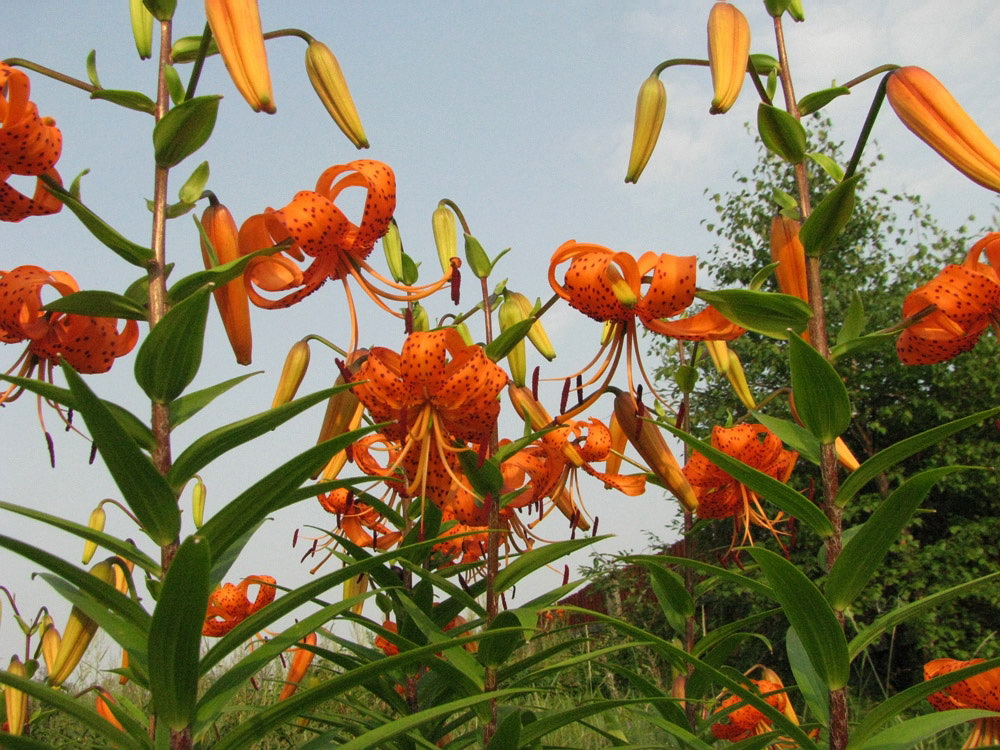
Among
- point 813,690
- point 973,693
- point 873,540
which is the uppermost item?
point 873,540

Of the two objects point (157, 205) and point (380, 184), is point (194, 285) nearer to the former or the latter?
point (157, 205)

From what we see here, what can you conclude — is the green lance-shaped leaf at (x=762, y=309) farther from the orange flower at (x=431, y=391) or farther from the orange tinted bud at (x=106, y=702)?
the orange tinted bud at (x=106, y=702)

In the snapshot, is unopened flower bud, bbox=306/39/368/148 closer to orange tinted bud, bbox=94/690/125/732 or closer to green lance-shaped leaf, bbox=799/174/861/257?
green lance-shaped leaf, bbox=799/174/861/257

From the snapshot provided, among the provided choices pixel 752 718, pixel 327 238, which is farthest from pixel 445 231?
pixel 752 718

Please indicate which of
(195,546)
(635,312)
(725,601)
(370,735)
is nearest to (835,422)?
(635,312)

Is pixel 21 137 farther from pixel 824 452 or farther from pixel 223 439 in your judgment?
pixel 824 452

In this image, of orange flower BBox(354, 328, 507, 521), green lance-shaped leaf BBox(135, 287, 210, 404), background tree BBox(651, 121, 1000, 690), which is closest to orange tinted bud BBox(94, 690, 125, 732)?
green lance-shaped leaf BBox(135, 287, 210, 404)

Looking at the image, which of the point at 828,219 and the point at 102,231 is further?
the point at 828,219

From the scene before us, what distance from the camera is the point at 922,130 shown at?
3.92 feet

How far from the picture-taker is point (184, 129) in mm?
974

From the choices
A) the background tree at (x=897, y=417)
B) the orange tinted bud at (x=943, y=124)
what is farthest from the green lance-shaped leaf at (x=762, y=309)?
the background tree at (x=897, y=417)

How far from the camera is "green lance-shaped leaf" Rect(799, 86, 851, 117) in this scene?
125cm

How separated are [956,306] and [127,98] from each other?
115 cm

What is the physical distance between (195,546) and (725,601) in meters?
8.41
